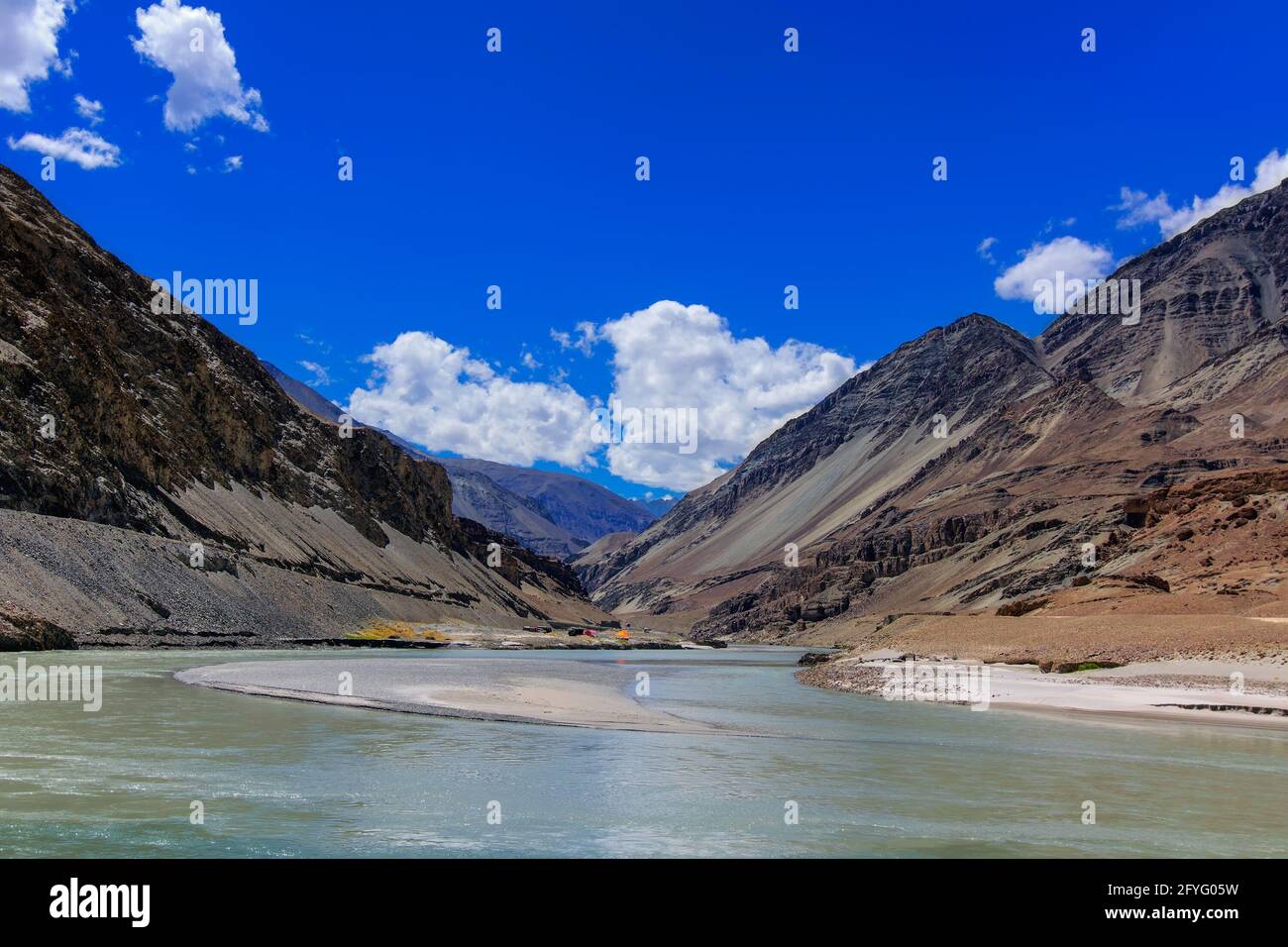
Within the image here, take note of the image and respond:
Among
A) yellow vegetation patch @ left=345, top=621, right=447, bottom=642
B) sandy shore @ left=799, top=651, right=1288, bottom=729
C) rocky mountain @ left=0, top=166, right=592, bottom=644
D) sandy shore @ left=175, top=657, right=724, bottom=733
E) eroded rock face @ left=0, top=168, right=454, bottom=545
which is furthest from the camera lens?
yellow vegetation patch @ left=345, top=621, right=447, bottom=642

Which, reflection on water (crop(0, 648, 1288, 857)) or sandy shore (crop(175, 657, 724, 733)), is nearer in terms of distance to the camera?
reflection on water (crop(0, 648, 1288, 857))

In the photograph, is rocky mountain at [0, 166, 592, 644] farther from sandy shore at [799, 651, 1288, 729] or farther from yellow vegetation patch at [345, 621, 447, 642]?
sandy shore at [799, 651, 1288, 729]

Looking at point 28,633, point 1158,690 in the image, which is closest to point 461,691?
point 1158,690

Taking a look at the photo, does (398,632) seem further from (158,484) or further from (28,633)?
(28,633)

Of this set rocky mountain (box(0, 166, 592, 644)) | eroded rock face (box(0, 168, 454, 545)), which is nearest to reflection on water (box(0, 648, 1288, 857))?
rocky mountain (box(0, 166, 592, 644))

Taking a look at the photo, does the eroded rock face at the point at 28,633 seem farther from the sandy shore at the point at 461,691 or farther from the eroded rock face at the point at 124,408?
the eroded rock face at the point at 124,408
